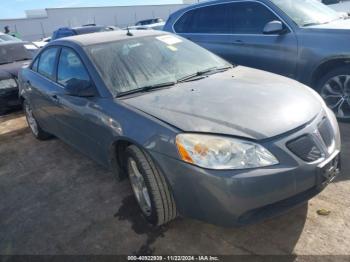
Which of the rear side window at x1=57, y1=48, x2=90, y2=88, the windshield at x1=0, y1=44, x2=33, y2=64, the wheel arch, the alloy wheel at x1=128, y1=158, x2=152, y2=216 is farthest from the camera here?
the windshield at x1=0, y1=44, x2=33, y2=64

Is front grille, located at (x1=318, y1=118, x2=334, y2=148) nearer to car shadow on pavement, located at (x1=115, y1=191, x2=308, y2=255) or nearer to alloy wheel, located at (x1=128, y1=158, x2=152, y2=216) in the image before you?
car shadow on pavement, located at (x1=115, y1=191, x2=308, y2=255)

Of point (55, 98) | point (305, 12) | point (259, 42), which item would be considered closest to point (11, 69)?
point (55, 98)

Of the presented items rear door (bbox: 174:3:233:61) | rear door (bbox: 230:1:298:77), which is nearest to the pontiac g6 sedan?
rear door (bbox: 230:1:298:77)

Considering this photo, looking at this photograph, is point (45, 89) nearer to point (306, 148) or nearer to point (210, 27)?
point (210, 27)

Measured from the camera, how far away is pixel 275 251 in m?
2.51

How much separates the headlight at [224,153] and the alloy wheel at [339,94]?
2.75 meters

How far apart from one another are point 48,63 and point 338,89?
3.69 meters

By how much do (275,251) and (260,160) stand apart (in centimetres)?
71

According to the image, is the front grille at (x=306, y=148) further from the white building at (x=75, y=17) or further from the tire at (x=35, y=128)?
the white building at (x=75, y=17)

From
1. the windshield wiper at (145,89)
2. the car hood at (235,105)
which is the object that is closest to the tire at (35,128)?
the windshield wiper at (145,89)

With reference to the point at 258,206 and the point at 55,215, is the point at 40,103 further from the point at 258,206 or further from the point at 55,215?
the point at 258,206

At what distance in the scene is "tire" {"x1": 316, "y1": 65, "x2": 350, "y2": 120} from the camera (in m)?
4.46

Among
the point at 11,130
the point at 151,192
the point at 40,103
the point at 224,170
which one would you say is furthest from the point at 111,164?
the point at 11,130

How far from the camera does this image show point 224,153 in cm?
232
